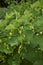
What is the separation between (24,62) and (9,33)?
304 mm

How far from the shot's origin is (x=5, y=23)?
2211mm

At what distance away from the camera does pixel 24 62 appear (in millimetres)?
2148

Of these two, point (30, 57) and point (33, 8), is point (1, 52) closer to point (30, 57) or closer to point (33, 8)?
point (30, 57)

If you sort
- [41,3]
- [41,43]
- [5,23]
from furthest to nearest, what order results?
[41,3] < [5,23] < [41,43]

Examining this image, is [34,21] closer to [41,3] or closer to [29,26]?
[29,26]

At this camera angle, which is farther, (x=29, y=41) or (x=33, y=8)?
(x=33, y=8)

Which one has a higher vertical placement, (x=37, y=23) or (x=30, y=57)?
(x=37, y=23)

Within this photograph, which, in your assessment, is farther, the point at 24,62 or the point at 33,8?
the point at 33,8

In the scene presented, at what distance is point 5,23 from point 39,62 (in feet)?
1.60

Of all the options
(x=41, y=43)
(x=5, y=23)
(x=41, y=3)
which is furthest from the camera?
(x=41, y=3)

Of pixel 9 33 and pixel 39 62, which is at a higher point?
pixel 9 33

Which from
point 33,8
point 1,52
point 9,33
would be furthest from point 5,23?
point 33,8

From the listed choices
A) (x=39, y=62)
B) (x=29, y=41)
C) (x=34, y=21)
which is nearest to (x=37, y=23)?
(x=34, y=21)

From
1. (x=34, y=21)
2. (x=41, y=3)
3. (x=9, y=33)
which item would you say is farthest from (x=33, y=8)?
(x=9, y=33)
